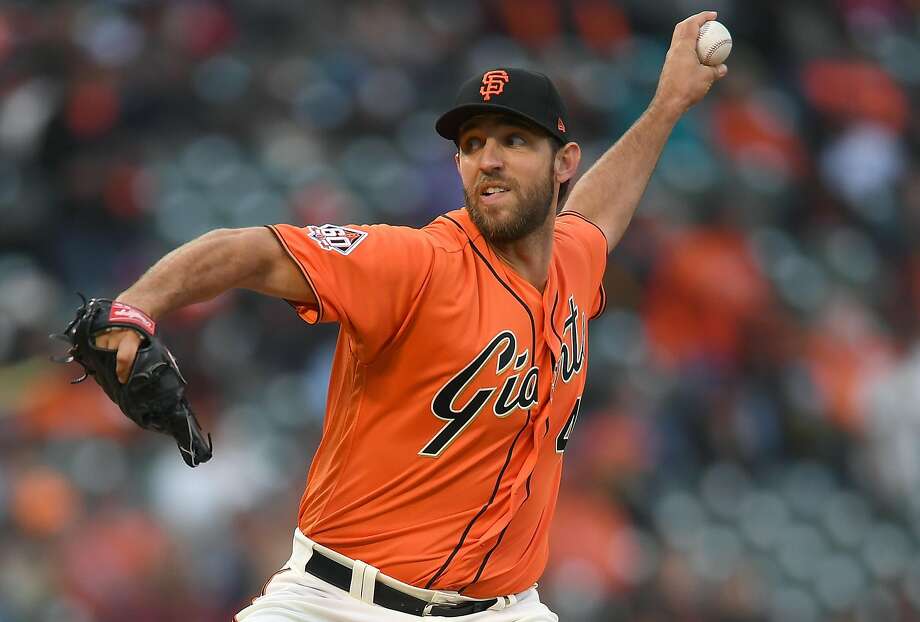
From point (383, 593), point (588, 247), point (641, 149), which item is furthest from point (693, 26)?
point (383, 593)

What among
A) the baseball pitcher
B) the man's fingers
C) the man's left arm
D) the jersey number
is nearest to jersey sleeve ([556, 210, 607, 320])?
the man's left arm

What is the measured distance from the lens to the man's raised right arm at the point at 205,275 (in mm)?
3053

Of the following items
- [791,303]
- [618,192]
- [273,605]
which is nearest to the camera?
[273,605]

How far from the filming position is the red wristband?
303cm

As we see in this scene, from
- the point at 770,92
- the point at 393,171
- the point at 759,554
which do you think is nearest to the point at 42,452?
the point at 393,171

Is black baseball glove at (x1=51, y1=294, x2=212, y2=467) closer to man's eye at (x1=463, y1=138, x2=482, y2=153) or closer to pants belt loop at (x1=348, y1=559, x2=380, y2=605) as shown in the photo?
pants belt loop at (x1=348, y1=559, x2=380, y2=605)

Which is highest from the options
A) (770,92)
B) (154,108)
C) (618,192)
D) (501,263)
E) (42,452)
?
(770,92)

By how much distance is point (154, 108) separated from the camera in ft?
28.7

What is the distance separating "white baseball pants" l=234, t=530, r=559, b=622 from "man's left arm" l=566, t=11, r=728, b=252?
1.57 meters

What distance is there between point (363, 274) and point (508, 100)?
720 mm

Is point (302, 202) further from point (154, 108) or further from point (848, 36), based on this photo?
point (848, 36)

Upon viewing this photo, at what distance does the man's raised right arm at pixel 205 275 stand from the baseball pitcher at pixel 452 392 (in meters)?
0.07

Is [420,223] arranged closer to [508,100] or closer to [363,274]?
[508,100]

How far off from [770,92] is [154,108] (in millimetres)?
5313
